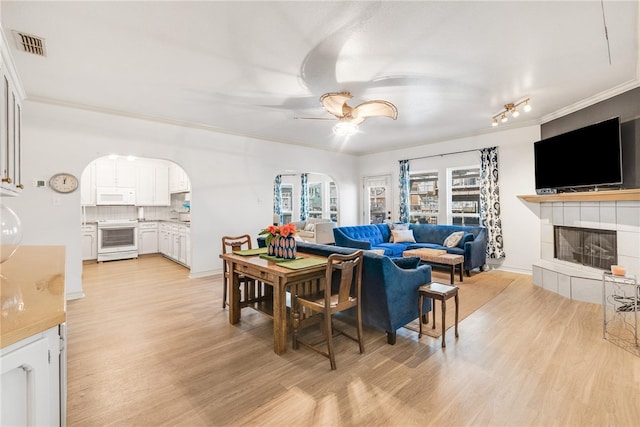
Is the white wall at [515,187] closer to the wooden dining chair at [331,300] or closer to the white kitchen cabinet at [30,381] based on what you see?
the wooden dining chair at [331,300]

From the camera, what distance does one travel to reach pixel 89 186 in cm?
687

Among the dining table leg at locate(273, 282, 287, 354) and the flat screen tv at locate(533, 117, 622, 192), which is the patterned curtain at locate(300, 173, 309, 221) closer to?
the flat screen tv at locate(533, 117, 622, 192)

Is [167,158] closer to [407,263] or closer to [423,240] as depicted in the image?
[407,263]

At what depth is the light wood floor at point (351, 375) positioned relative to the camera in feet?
6.13

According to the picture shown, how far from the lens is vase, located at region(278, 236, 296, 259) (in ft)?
9.77

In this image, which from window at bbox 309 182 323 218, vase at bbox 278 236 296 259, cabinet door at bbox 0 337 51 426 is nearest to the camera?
cabinet door at bbox 0 337 51 426

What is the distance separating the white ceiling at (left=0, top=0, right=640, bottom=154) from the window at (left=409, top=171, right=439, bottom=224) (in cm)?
248

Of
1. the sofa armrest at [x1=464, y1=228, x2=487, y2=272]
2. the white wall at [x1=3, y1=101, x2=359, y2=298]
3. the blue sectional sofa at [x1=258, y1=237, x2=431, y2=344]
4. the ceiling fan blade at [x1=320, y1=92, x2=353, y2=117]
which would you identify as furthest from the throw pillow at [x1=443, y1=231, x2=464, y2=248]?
the ceiling fan blade at [x1=320, y1=92, x2=353, y2=117]

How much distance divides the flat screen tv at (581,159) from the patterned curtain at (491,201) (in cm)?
80

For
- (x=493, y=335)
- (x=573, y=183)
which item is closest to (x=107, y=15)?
(x=493, y=335)

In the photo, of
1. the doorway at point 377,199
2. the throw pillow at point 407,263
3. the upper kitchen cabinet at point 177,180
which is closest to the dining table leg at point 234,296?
the throw pillow at point 407,263

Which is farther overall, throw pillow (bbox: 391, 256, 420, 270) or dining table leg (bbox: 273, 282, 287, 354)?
throw pillow (bbox: 391, 256, 420, 270)

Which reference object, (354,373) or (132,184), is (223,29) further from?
(132,184)

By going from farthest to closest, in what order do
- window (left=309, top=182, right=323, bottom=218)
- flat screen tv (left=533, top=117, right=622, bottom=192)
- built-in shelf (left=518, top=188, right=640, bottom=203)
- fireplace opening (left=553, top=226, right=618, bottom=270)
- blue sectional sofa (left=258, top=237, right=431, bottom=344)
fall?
window (left=309, top=182, right=323, bottom=218)
fireplace opening (left=553, top=226, right=618, bottom=270)
flat screen tv (left=533, top=117, right=622, bottom=192)
built-in shelf (left=518, top=188, right=640, bottom=203)
blue sectional sofa (left=258, top=237, right=431, bottom=344)
